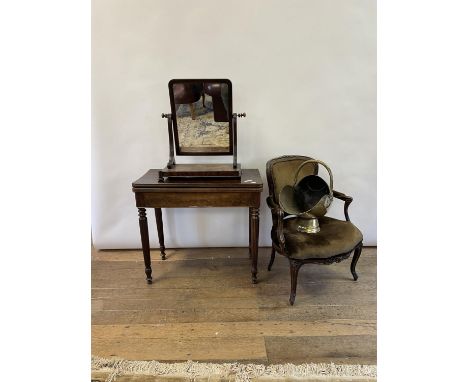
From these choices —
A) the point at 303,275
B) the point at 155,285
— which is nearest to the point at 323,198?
the point at 303,275

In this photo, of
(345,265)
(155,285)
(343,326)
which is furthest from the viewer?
(345,265)

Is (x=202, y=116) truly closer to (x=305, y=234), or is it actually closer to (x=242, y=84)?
(x=242, y=84)

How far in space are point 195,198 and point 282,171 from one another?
698 mm

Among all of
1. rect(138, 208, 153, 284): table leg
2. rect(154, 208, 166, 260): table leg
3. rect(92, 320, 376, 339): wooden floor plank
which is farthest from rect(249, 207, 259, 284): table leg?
rect(154, 208, 166, 260): table leg

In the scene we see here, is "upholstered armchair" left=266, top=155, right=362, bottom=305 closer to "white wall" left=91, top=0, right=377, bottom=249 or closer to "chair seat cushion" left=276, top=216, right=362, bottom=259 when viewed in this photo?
"chair seat cushion" left=276, top=216, right=362, bottom=259

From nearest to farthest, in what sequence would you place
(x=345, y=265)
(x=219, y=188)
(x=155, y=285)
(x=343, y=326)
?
(x=343, y=326), (x=219, y=188), (x=155, y=285), (x=345, y=265)

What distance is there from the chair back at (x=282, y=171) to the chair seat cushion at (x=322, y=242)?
1.08 ft

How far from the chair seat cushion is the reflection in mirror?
832 mm

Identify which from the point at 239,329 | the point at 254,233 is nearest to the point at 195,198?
the point at 254,233

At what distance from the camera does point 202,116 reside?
243 cm
